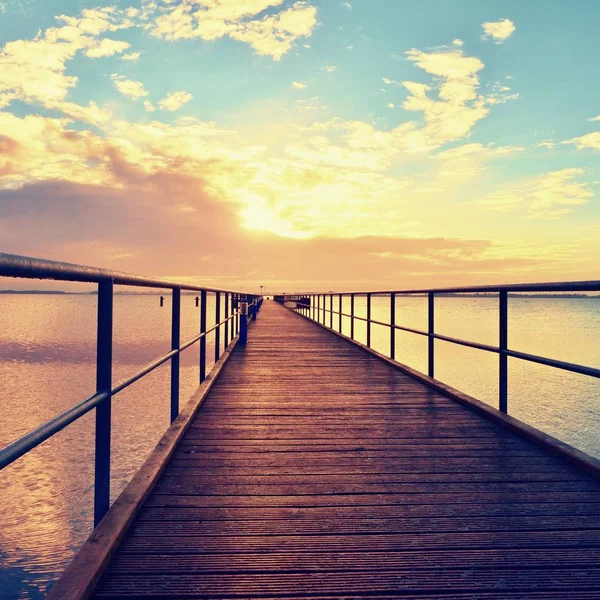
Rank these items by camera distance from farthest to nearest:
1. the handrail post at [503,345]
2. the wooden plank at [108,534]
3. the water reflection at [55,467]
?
the water reflection at [55,467]
the handrail post at [503,345]
the wooden plank at [108,534]

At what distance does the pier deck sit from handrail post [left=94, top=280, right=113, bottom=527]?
0.65ft

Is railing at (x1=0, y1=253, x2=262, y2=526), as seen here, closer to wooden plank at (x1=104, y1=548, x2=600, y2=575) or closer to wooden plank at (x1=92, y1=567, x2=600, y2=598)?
wooden plank at (x1=104, y1=548, x2=600, y2=575)

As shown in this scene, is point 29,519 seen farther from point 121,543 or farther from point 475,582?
point 475,582

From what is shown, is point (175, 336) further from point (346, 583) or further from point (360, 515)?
point (346, 583)

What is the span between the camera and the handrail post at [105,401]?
2238 mm

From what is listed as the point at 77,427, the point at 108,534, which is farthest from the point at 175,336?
the point at 77,427

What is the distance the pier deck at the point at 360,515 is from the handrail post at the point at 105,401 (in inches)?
7.8

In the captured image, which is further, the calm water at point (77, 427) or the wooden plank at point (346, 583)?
the calm water at point (77, 427)

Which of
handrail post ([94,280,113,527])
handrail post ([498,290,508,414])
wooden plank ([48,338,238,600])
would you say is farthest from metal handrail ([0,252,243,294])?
handrail post ([498,290,508,414])

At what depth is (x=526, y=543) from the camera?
2096mm

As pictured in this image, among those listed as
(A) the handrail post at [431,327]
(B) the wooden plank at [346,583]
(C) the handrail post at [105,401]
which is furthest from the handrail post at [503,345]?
(C) the handrail post at [105,401]

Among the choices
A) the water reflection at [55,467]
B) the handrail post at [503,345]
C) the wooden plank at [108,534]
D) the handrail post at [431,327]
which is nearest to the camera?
the wooden plank at [108,534]

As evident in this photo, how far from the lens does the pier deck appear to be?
5.93 feet

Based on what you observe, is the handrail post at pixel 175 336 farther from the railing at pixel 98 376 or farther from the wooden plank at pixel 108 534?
the wooden plank at pixel 108 534
